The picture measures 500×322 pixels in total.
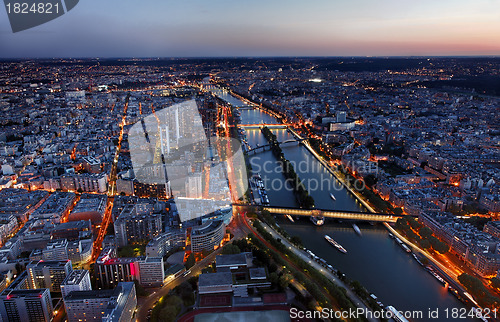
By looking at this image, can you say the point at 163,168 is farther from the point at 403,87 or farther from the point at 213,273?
the point at 403,87

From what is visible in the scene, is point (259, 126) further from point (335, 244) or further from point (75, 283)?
point (75, 283)

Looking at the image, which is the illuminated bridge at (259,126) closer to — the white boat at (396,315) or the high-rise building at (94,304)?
the white boat at (396,315)

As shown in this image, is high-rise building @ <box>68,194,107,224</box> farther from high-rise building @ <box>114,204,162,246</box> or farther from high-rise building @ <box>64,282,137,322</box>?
high-rise building @ <box>64,282,137,322</box>

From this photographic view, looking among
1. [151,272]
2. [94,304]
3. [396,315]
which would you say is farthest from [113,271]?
[396,315]

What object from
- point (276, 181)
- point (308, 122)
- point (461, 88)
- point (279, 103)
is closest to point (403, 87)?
point (461, 88)

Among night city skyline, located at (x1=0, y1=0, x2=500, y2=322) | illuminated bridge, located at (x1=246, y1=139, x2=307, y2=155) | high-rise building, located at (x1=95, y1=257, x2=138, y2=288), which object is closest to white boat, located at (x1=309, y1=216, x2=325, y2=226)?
night city skyline, located at (x1=0, y1=0, x2=500, y2=322)
